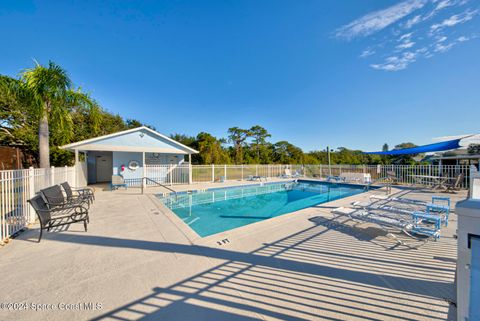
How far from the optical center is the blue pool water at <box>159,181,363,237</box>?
21.3 ft

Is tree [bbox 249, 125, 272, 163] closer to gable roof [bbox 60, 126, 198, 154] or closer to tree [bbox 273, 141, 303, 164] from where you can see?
tree [bbox 273, 141, 303, 164]

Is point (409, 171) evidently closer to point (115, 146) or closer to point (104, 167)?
point (115, 146)

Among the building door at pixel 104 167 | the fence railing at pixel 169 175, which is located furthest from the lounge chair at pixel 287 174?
the building door at pixel 104 167

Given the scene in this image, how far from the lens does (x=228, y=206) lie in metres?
8.91

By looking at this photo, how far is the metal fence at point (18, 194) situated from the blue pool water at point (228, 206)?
158 inches

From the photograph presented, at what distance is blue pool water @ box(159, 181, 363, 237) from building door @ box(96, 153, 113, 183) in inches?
368

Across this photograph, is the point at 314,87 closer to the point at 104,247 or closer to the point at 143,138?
the point at 143,138

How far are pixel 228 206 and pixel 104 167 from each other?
12.8m

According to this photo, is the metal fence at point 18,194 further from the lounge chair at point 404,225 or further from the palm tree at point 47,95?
the lounge chair at point 404,225

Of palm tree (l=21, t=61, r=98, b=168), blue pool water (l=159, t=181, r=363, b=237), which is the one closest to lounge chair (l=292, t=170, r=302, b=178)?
blue pool water (l=159, t=181, r=363, b=237)

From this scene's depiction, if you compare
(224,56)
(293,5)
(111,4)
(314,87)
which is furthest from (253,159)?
(111,4)

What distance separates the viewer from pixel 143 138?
13.4m

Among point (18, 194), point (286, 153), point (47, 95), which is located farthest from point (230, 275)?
point (286, 153)

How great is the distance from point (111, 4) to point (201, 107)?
611 inches
